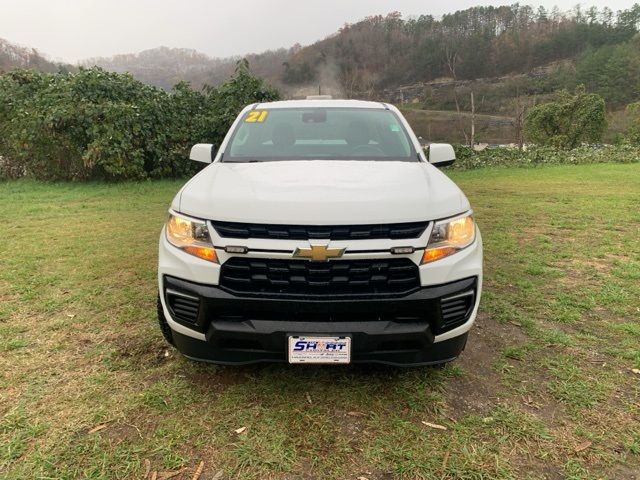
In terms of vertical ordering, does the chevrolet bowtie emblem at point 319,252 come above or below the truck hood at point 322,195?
below

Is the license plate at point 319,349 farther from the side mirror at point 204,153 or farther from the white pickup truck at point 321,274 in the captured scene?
the side mirror at point 204,153

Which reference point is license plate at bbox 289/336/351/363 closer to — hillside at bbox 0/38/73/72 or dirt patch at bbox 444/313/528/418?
dirt patch at bbox 444/313/528/418

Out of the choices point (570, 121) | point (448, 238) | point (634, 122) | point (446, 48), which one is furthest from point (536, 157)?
point (446, 48)

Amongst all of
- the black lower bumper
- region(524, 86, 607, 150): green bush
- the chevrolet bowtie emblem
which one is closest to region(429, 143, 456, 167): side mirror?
the black lower bumper

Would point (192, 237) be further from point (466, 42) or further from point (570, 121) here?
point (466, 42)

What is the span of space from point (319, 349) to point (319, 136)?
1860 mm

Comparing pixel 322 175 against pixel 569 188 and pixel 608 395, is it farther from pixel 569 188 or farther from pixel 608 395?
pixel 569 188

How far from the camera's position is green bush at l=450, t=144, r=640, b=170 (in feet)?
51.3

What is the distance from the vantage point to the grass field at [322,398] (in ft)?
6.73

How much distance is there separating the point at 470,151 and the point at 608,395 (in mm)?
14843

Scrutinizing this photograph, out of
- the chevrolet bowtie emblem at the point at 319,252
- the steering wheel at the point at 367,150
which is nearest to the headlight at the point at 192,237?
the chevrolet bowtie emblem at the point at 319,252

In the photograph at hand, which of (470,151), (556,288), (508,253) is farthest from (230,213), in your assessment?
(470,151)

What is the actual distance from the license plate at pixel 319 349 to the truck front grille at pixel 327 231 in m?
0.48

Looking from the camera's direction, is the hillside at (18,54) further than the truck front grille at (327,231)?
Yes
